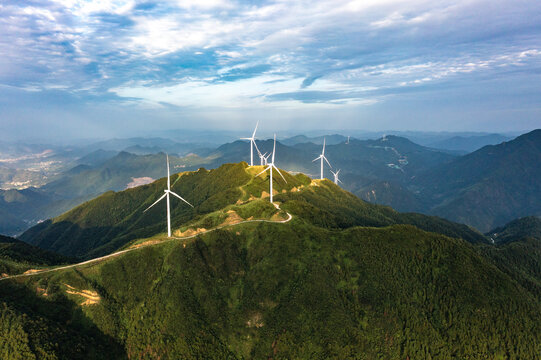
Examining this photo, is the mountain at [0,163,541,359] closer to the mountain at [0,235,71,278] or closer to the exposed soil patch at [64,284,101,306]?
the exposed soil patch at [64,284,101,306]

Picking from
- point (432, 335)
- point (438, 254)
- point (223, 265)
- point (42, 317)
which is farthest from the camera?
point (438, 254)

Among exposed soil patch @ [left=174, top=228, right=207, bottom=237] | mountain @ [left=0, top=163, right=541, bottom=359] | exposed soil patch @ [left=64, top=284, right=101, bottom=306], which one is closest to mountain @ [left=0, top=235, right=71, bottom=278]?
mountain @ [left=0, top=163, right=541, bottom=359]

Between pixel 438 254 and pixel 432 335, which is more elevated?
pixel 438 254

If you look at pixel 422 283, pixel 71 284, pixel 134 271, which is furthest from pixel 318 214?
pixel 71 284

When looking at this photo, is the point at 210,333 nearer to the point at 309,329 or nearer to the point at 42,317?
the point at 309,329

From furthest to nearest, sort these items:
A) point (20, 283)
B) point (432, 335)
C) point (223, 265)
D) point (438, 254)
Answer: point (438, 254) < point (223, 265) < point (432, 335) < point (20, 283)

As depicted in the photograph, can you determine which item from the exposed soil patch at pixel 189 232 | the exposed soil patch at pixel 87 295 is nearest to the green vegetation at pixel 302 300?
the exposed soil patch at pixel 87 295

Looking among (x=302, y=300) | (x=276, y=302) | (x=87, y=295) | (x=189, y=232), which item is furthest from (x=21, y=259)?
(x=302, y=300)

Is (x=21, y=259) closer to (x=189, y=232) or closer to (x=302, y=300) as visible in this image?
(x=189, y=232)

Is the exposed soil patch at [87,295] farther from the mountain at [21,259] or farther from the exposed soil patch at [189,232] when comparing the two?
the exposed soil patch at [189,232]
